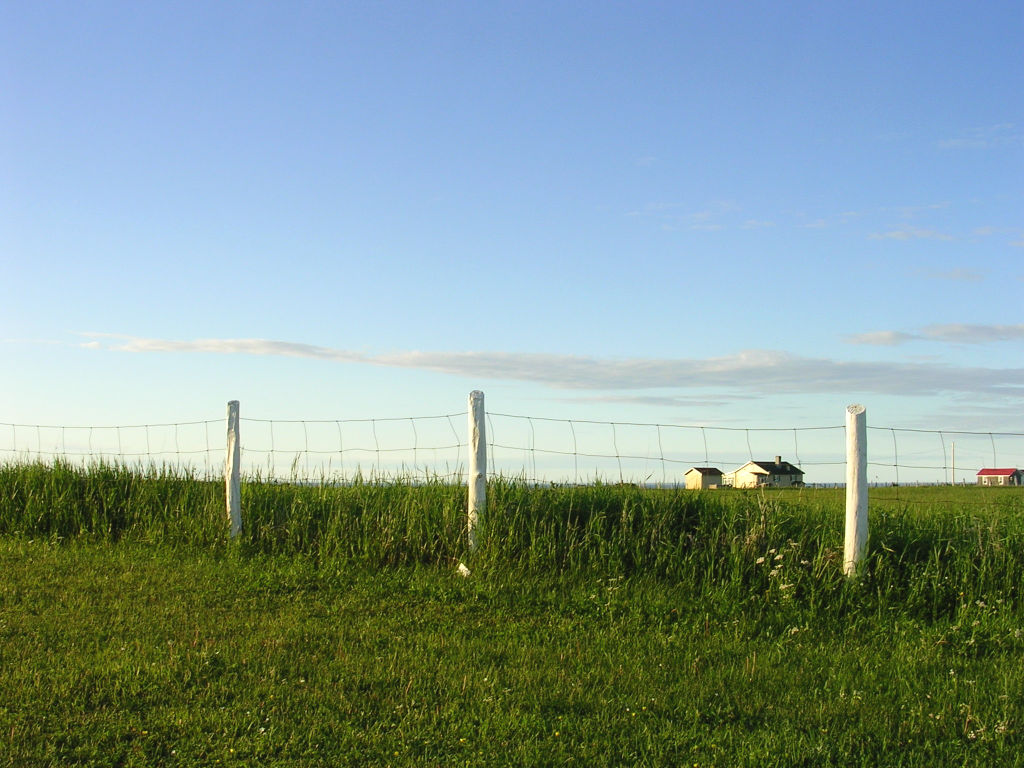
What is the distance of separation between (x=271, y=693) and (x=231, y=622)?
2258mm

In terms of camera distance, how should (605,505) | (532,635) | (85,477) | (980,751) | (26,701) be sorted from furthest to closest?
(85,477) → (605,505) → (532,635) → (26,701) → (980,751)

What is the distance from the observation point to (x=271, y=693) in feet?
21.5

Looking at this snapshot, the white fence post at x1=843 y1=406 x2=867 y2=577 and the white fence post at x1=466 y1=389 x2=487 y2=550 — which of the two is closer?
the white fence post at x1=843 y1=406 x2=867 y2=577

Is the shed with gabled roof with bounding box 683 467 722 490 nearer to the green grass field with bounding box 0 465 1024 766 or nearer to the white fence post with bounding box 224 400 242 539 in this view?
the green grass field with bounding box 0 465 1024 766

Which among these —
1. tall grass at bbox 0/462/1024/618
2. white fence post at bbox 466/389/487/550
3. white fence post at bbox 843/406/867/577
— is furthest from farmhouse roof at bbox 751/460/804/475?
white fence post at bbox 466/389/487/550

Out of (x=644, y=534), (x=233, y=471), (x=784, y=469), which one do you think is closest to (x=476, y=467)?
(x=644, y=534)

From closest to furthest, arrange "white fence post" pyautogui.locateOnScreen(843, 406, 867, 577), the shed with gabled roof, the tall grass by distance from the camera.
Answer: the tall grass, "white fence post" pyautogui.locateOnScreen(843, 406, 867, 577), the shed with gabled roof

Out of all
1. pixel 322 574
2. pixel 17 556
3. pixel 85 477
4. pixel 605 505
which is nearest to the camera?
pixel 322 574

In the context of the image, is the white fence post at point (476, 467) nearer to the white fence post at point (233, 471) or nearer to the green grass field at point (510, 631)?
the green grass field at point (510, 631)

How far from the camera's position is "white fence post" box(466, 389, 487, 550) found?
1132 centimetres

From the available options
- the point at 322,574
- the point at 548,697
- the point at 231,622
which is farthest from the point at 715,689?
the point at 322,574

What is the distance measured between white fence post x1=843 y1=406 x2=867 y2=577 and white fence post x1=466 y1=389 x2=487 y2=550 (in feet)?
13.5

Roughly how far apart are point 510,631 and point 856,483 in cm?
421

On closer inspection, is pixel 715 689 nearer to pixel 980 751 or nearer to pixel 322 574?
pixel 980 751
